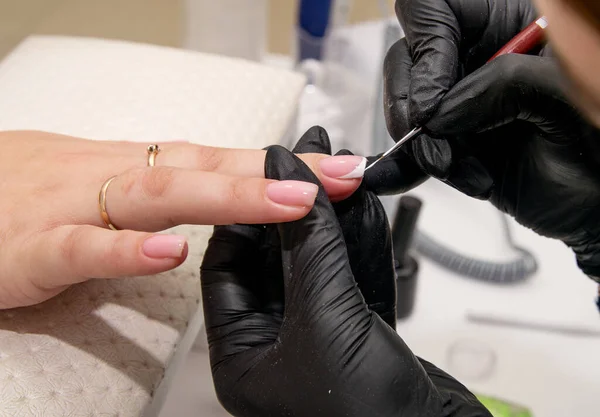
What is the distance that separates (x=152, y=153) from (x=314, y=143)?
19 cm

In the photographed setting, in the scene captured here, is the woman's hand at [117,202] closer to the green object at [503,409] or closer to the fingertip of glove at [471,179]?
the fingertip of glove at [471,179]

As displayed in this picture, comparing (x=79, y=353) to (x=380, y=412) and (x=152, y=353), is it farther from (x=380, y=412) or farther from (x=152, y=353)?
(x=380, y=412)

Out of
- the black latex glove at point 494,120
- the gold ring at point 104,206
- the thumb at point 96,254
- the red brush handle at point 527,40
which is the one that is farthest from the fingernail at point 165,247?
the red brush handle at point 527,40

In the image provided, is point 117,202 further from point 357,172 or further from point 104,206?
point 357,172

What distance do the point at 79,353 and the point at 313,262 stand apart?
0.81 feet

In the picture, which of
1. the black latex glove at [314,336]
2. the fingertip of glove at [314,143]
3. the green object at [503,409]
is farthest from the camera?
the green object at [503,409]

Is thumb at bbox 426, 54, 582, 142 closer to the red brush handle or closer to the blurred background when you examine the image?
the red brush handle

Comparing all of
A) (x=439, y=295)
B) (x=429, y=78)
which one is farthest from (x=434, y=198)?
(x=429, y=78)

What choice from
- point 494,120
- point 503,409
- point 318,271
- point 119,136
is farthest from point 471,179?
point 119,136

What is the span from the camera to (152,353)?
23.5 inches

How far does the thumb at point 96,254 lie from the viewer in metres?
0.52

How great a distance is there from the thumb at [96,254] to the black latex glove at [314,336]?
0.09 m

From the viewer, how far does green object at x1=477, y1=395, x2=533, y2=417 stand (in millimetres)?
801

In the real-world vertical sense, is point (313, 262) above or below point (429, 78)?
below
